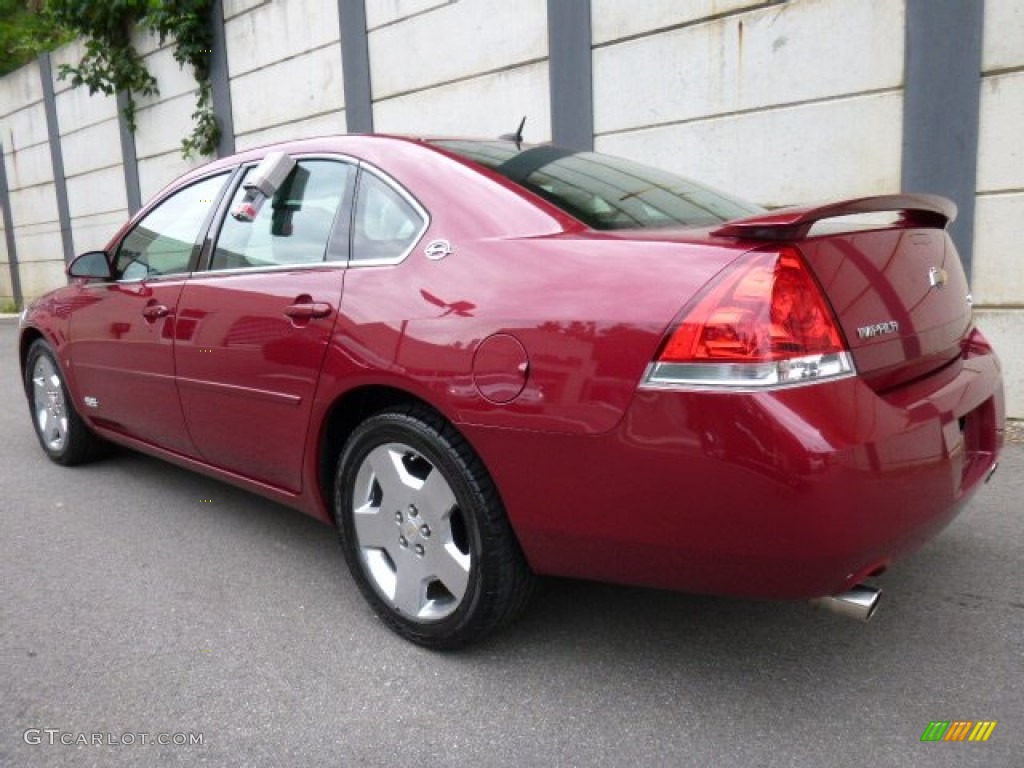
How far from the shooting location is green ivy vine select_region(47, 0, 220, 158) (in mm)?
10031

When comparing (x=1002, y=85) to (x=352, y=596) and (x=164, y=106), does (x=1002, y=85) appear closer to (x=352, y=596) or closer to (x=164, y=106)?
(x=352, y=596)

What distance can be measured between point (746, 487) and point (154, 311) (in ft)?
8.47

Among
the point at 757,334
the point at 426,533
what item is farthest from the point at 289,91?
the point at 757,334

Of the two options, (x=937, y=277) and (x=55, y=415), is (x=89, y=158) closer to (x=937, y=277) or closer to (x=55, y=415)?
(x=55, y=415)

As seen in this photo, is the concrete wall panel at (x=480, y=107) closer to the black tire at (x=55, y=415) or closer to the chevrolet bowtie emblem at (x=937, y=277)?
the black tire at (x=55, y=415)

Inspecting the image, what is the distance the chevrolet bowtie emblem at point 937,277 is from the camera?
2230mm

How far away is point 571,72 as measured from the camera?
639 cm

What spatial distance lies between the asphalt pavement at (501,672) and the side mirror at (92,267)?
1318mm

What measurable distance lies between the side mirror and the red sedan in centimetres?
84

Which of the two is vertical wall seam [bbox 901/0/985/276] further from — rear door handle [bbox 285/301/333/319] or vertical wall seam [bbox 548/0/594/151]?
rear door handle [bbox 285/301/333/319]

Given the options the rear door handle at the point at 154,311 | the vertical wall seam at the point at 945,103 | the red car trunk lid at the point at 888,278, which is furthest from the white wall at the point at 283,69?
the red car trunk lid at the point at 888,278

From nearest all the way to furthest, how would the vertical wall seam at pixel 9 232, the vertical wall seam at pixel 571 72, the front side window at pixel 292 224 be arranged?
the front side window at pixel 292 224, the vertical wall seam at pixel 571 72, the vertical wall seam at pixel 9 232

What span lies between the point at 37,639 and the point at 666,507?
203 centimetres

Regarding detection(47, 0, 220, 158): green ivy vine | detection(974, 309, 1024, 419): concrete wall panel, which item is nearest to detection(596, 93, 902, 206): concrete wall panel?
detection(974, 309, 1024, 419): concrete wall panel
